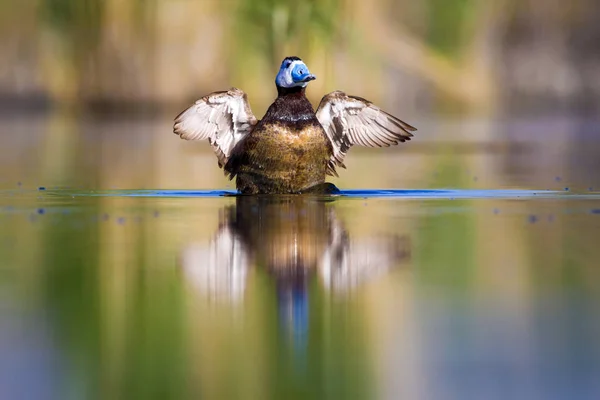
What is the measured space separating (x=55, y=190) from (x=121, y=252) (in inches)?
160

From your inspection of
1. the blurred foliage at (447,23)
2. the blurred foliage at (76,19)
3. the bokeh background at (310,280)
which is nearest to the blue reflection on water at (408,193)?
the bokeh background at (310,280)

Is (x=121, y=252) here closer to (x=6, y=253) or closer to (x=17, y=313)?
(x=6, y=253)

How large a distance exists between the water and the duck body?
265 mm

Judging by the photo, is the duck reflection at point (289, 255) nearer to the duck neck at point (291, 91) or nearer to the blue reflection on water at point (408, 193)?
the blue reflection on water at point (408, 193)

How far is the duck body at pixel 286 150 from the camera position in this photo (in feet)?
33.5

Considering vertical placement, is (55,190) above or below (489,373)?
above

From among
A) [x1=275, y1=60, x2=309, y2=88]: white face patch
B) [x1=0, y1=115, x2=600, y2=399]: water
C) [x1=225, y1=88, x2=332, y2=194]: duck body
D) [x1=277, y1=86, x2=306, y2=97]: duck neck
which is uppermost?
[x1=275, y1=60, x2=309, y2=88]: white face patch

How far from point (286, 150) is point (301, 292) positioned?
4899 millimetres

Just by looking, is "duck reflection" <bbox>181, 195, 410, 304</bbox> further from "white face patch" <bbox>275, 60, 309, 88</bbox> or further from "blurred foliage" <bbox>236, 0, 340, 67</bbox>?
"blurred foliage" <bbox>236, 0, 340, 67</bbox>

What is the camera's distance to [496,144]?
1803cm

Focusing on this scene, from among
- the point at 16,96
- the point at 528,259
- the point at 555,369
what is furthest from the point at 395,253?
the point at 16,96

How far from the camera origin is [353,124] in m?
11.2

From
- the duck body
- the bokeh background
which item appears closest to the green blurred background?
the bokeh background

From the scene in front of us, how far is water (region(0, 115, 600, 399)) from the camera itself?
4.00 m
